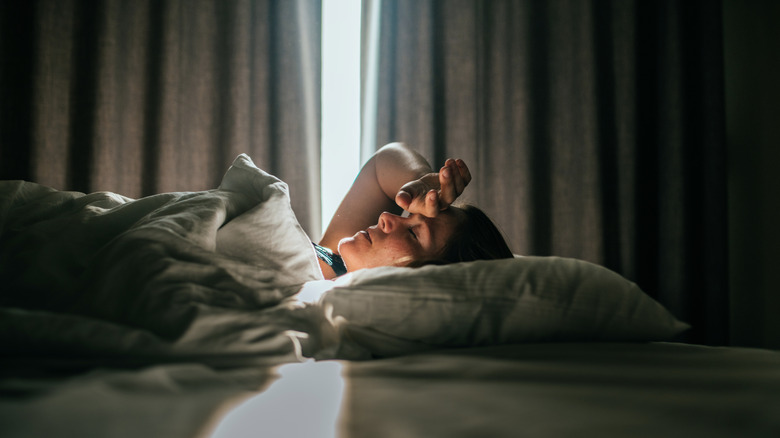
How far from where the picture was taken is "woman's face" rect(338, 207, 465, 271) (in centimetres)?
110

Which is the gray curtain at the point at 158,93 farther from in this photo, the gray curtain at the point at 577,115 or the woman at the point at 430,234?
the woman at the point at 430,234

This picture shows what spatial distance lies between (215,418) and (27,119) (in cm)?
229

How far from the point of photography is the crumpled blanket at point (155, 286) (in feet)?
1.44

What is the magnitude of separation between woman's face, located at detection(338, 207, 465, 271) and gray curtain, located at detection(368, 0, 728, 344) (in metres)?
1.03

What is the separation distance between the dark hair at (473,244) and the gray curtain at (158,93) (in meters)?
1.08

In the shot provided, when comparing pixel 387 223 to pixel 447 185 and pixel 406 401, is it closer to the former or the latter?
pixel 447 185

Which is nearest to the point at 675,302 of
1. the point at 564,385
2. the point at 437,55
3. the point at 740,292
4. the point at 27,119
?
the point at 740,292

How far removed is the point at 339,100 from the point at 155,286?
1.87 metres

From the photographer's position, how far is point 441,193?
1.06 metres

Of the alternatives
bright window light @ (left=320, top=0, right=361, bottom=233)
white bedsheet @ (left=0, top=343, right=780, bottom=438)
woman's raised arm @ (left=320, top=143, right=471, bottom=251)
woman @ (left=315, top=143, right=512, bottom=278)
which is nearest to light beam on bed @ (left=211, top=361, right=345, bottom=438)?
white bedsheet @ (left=0, top=343, right=780, bottom=438)

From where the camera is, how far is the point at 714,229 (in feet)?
6.26

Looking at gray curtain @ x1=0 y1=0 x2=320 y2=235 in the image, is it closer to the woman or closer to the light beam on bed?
the woman

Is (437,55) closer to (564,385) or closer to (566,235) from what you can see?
(566,235)

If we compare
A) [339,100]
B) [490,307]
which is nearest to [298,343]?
[490,307]
